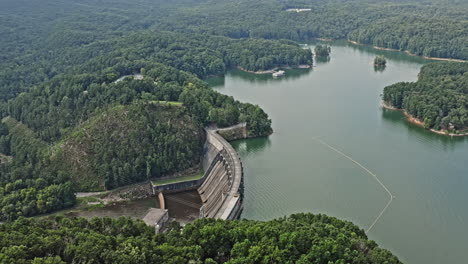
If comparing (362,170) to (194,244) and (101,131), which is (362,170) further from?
(101,131)

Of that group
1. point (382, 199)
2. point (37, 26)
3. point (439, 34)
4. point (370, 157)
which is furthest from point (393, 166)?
point (37, 26)

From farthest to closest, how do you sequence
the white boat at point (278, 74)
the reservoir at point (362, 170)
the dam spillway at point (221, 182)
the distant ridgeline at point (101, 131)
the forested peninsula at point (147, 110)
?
the white boat at point (278, 74), the distant ridgeline at point (101, 131), the dam spillway at point (221, 182), the reservoir at point (362, 170), the forested peninsula at point (147, 110)

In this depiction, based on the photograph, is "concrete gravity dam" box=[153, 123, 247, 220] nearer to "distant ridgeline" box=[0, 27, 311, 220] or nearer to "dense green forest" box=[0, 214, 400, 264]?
"distant ridgeline" box=[0, 27, 311, 220]

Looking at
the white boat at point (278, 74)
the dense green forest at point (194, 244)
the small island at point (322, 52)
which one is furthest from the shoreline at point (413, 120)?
the small island at point (322, 52)

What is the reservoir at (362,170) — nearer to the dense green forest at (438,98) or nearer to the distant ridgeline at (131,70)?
the dense green forest at (438,98)

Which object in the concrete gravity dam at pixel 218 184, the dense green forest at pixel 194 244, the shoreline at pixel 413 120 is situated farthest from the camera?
the shoreline at pixel 413 120

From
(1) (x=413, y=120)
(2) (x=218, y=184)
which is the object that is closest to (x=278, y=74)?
(1) (x=413, y=120)
